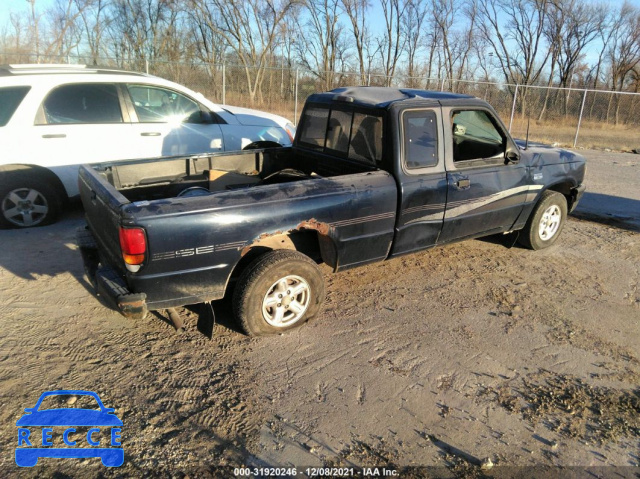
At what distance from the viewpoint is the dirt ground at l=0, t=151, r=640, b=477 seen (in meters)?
2.83

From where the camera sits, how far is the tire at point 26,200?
5.92m

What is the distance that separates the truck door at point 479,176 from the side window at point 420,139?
0.50ft

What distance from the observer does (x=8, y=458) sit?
8.92ft

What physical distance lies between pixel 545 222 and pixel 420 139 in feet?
7.72

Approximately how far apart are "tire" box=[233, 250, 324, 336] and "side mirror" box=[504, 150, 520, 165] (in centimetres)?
245

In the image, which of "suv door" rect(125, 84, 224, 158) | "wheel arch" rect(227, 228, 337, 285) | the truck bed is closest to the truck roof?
the truck bed

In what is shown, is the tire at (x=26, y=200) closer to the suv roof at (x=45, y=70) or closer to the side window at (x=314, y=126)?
the suv roof at (x=45, y=70)

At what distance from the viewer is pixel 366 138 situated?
464 centimetres

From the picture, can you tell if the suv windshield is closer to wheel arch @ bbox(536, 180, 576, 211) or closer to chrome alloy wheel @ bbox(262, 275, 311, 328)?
chrome alloy wheel @ bbox(262, 275, 311, 328)

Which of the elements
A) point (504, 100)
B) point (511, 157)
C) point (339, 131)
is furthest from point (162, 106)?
point (504, 100)

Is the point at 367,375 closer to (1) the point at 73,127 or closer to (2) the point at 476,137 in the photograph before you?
(2) the point at 476,137

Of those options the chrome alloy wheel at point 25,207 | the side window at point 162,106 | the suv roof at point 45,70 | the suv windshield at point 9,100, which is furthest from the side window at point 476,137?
the suv windshield at point 9,100

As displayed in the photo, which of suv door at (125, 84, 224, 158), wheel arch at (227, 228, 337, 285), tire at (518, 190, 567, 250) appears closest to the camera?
wheel arch at (227, 228, 337, 285)

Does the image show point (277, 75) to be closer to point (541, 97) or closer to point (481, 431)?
point (541, 97)
